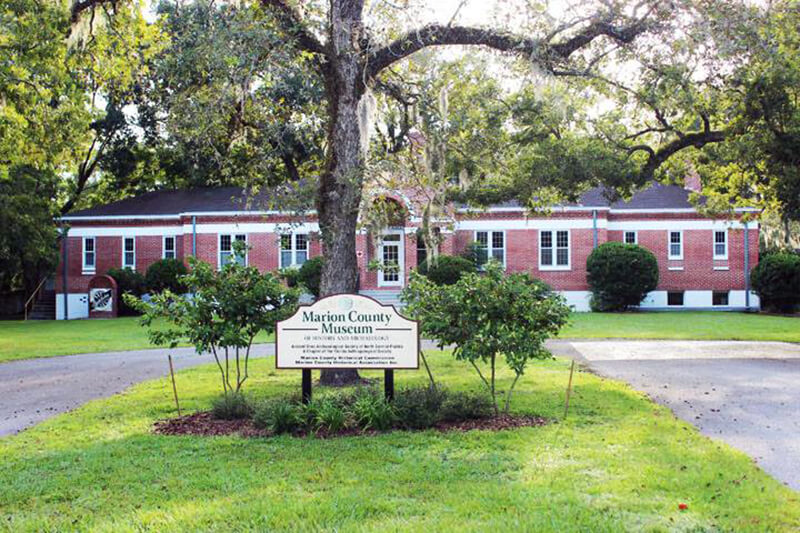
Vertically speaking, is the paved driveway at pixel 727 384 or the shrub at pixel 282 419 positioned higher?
the shrub at pixel 282 419

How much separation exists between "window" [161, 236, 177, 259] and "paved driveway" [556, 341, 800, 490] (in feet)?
74.0

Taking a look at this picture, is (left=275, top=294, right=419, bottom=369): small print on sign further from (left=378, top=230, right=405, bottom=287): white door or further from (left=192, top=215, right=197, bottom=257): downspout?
(left=192, top=215, right=197, bottom=257): downspout

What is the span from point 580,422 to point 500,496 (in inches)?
128

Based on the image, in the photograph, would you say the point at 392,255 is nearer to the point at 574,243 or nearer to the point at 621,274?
the point at 574,243

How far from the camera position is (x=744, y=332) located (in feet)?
66.1

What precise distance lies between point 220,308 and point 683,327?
56.5 feet

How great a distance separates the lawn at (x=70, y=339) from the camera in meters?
17.7

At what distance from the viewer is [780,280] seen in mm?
29625

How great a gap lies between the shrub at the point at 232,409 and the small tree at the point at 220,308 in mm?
266

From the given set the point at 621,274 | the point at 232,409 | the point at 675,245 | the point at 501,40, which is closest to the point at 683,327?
the point at 621,274

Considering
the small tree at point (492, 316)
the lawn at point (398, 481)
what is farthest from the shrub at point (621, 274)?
the small tree at point (492, 316)

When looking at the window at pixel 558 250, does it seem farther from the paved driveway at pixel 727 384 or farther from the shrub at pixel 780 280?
the paved driveway at pixel 727 384

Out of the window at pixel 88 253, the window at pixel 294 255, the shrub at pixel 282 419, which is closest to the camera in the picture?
the shrub at pixel 282 419

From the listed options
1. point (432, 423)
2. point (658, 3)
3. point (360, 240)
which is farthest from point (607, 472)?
point (360, 240)
